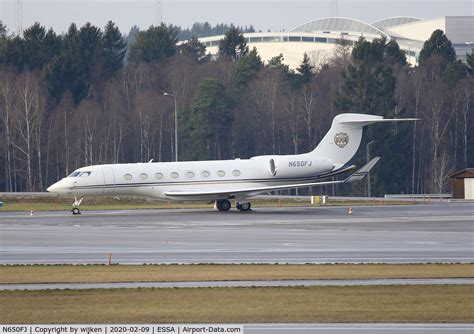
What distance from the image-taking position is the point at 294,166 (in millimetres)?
53562

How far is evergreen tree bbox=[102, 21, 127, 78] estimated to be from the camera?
362ft

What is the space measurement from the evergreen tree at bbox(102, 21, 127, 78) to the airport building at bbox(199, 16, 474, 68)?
2964 centimetres

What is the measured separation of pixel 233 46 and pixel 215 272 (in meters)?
99.5

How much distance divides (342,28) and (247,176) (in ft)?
374

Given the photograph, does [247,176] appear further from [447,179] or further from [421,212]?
[447,179]

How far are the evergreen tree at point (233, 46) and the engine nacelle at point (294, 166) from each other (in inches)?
2712

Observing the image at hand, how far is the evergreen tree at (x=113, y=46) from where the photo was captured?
362 feet

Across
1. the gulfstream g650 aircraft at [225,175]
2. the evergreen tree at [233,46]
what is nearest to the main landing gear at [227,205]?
the gulfstream g650 aircraft at [225,175]

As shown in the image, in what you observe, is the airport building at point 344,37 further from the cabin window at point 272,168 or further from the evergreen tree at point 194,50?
the cabin window at point 272,168

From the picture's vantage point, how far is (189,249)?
31.6 metres

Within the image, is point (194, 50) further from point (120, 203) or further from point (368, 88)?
point (120, 203)

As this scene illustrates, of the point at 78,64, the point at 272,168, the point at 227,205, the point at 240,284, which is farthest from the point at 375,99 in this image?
the point at 240,284

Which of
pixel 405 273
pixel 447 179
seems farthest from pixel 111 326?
pixel 447 179

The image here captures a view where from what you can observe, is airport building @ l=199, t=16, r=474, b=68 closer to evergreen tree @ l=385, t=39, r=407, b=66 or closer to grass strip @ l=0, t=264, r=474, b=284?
evergreen tree @ l=385, t=39, r=407, b=66
